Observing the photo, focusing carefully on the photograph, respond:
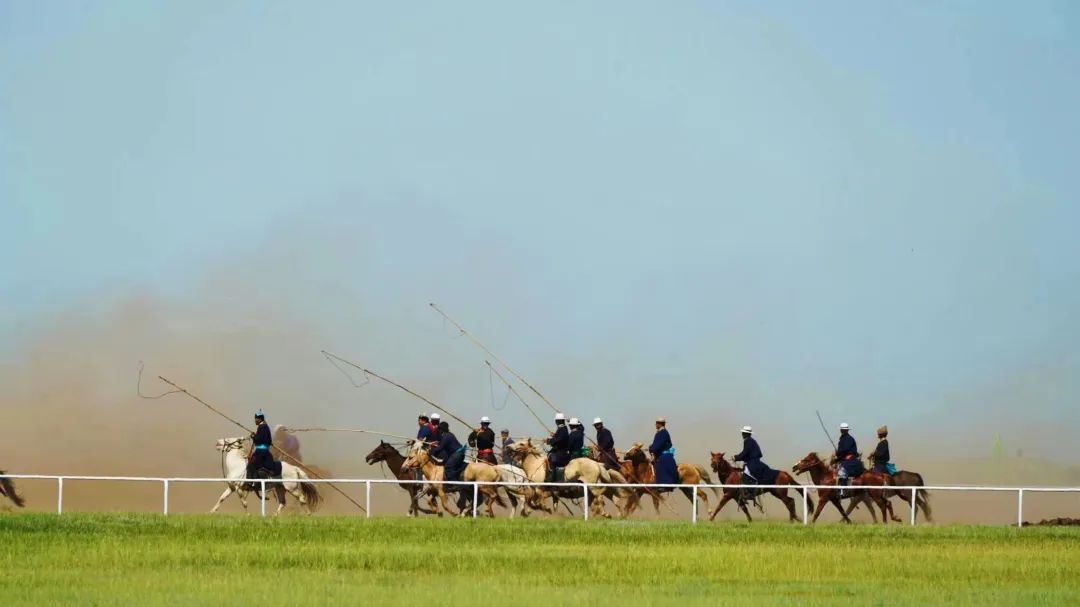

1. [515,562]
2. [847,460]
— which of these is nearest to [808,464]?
[847,460]

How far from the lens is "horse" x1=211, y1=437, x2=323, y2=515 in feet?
125

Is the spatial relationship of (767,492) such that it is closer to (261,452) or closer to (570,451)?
(570,451)

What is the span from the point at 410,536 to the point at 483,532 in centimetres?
144

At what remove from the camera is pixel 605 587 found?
2253 centimetres

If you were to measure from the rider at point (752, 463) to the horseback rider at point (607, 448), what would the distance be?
280cm

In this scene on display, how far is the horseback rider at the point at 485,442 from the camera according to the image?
38.2 meters

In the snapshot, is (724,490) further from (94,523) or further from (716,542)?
(94,523)

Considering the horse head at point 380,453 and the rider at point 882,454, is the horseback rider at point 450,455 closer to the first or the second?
the horse head at point 380,453

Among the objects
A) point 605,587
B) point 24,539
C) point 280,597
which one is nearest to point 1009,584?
point 605,587

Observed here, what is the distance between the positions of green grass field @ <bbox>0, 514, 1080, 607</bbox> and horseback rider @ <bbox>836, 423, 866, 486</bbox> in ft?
11.5

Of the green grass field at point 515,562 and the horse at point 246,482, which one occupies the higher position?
the horse at point 246,482

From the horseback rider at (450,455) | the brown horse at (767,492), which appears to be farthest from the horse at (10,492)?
the brown horse at (767,492)

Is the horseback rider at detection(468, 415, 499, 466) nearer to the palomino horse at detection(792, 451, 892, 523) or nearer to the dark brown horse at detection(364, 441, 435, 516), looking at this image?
the dark brown horse at detection(364, 441, 435, 516)

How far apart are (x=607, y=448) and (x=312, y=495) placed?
20.4ft
